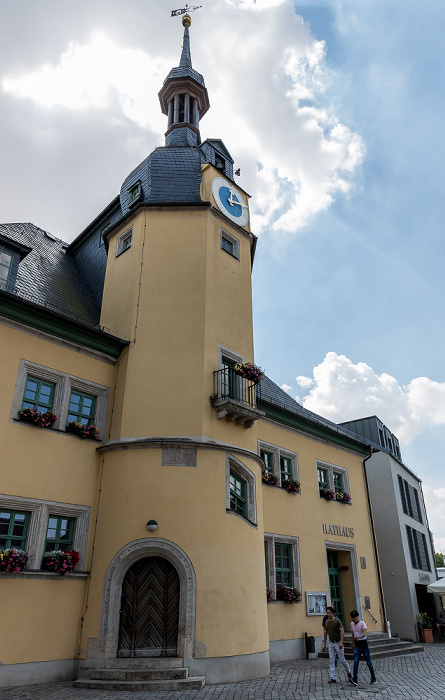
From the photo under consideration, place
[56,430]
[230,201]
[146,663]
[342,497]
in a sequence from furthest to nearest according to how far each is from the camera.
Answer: [342,497] → [230,201] → [56,430] → [146,663]

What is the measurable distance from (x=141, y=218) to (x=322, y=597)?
45.4ft

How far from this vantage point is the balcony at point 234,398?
13648 mm

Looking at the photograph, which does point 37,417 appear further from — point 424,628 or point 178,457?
point 424,628

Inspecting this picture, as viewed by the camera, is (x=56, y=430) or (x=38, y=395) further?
(x=38, y=395)

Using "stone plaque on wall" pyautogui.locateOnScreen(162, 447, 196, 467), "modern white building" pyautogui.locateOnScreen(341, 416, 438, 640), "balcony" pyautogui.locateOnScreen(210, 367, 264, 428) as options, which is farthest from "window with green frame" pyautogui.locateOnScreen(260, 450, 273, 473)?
"modern white building" pyautogui.locateOnScreen(341, 416, 438, 640)

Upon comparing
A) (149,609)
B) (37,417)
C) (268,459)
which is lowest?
(149,609)

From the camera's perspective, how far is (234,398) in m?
14.2

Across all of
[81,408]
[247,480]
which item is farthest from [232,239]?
[247,480]

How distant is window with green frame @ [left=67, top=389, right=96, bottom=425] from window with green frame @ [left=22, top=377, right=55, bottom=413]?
60 cm

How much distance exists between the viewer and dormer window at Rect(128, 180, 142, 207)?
17.5 m

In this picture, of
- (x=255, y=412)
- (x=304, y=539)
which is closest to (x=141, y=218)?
(x=255, y=412)

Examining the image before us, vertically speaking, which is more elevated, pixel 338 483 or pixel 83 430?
pixel 338 483

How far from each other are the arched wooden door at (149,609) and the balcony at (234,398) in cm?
395

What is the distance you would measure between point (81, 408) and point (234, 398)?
4.04 meters
